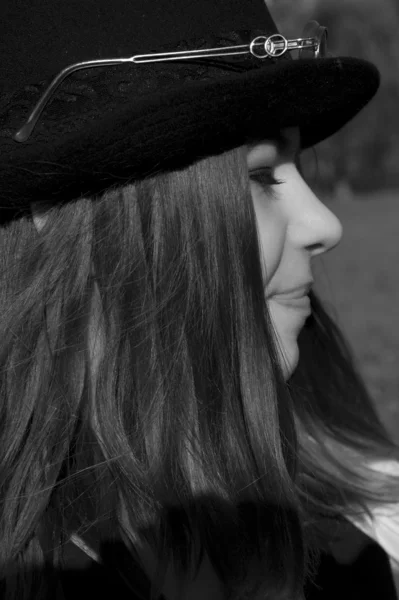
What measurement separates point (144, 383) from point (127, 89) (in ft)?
1.58

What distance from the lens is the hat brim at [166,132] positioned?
1124 mm

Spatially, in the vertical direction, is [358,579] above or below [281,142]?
below

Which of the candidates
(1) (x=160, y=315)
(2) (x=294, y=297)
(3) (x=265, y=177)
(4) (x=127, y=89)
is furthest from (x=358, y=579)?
(4) (x=127, y=89)

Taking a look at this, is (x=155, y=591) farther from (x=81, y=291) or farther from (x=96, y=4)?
(x=96, y=4)

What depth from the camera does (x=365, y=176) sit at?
1218 cm

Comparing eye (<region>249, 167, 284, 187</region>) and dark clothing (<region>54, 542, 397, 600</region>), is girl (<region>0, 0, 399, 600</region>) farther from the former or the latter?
dark clothing (<region>54, 542, 397, 600</region>)

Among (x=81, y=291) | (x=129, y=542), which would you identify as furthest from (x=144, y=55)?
(x=129, y=542)

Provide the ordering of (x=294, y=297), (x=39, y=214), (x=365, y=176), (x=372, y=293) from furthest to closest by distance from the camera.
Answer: (x=365, y=176), (x=372, y=293), (x=294, y=297), (x=39, y=214)

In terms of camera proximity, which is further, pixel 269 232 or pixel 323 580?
pixel 323 580

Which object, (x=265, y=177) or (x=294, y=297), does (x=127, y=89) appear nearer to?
(x=265, y=177)

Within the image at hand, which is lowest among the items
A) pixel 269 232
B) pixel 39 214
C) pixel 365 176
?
pixel 269 232

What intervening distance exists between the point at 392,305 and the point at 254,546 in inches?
186

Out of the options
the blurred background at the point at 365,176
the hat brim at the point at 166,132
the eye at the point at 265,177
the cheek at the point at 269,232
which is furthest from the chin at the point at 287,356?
the blurred background at the point at 365,176

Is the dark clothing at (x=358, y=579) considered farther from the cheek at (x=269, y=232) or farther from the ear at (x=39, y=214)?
the ear at (x=39, y=214)
